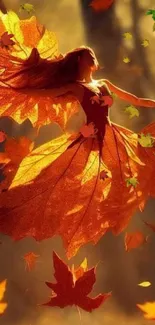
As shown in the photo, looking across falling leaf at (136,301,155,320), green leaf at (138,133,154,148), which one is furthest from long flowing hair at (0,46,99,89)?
falling leaf at (136,301,155,320)

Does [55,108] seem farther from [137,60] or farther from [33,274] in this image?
[33,274]

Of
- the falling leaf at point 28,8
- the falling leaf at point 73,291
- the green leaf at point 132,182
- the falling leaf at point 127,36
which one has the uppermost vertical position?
the falling leaf at point 28,8

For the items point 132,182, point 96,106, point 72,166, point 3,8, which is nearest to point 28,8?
point 3,8

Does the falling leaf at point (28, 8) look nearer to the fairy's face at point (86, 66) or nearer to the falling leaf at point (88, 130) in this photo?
the fairy's face at point (86, 66)

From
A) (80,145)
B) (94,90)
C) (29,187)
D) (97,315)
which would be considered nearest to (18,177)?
(29,187)

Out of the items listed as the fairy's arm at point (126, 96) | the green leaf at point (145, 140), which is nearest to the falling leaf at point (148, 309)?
the green leaf at point (145, 140)
